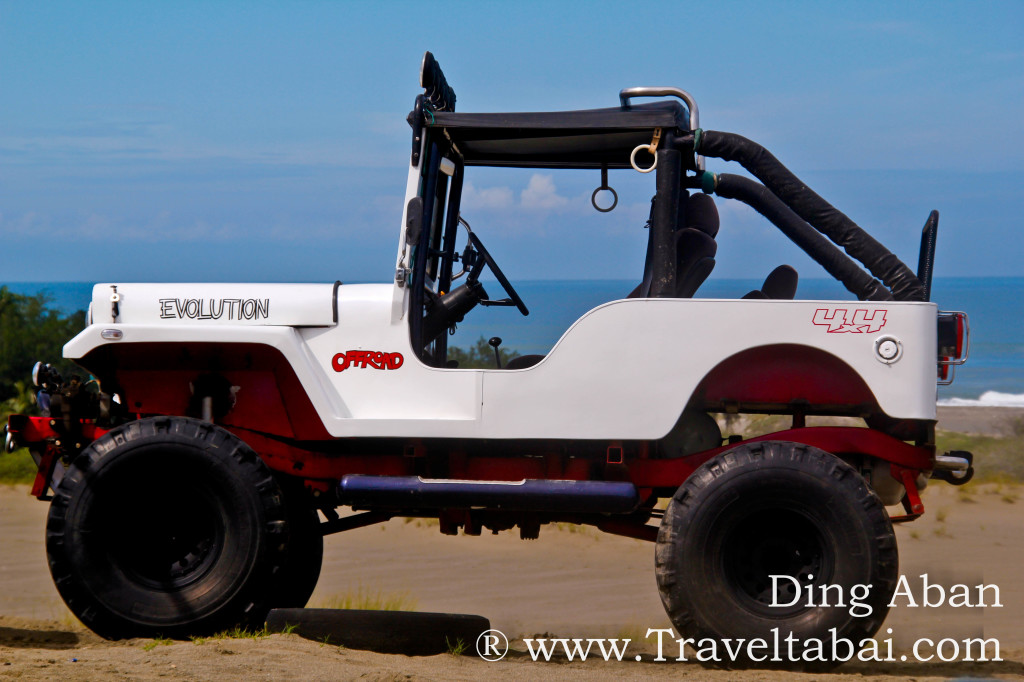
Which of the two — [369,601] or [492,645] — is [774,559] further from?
[369,601]

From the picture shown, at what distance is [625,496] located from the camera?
5.47 m

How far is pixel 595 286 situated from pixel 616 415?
0.83 m

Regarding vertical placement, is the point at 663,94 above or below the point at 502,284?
above

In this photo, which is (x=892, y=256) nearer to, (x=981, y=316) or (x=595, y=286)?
(x=595, y=286)

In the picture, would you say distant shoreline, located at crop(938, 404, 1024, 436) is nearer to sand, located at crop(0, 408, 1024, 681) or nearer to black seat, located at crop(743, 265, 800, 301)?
sand, located at crop(0, 408, 1024, 681)

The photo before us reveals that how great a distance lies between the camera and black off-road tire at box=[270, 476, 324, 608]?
6246 mm

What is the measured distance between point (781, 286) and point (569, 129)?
1455 millimetres

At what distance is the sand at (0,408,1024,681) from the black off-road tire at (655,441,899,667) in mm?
258

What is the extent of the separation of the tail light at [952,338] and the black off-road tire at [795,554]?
0.83 m

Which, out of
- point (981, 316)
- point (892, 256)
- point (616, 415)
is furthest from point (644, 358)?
point (981, 316)

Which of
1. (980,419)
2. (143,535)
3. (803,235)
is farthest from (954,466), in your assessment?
(980,419)

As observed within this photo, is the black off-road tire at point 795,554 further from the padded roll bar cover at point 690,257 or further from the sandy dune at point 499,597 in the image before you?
the padded roll bar cover at point 690,257

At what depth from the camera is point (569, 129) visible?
5.73 metres

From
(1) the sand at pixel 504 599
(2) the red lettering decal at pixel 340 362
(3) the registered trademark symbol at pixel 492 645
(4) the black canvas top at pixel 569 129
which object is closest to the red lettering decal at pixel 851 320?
(4) the black canvas top at pixel 569 129
